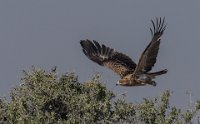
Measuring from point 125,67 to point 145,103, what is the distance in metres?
3.14

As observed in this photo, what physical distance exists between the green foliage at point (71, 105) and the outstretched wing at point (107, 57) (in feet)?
7.38

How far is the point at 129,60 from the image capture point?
44.5 meters

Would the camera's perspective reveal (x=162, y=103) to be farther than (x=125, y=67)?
No

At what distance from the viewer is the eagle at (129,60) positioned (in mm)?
40688

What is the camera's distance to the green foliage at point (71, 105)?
4112cm

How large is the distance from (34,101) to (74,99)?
4.19 ft

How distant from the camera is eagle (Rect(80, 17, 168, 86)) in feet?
133

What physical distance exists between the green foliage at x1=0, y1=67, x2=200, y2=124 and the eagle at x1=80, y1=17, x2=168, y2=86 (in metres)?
0.80

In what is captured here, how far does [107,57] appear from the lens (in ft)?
153

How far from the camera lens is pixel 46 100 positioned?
41688 millimetres

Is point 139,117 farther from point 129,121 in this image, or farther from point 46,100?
point 46,100

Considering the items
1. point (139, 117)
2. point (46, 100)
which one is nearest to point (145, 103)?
point (139, 117)

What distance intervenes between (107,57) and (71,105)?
516cm

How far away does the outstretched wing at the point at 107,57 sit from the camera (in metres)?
44.5
